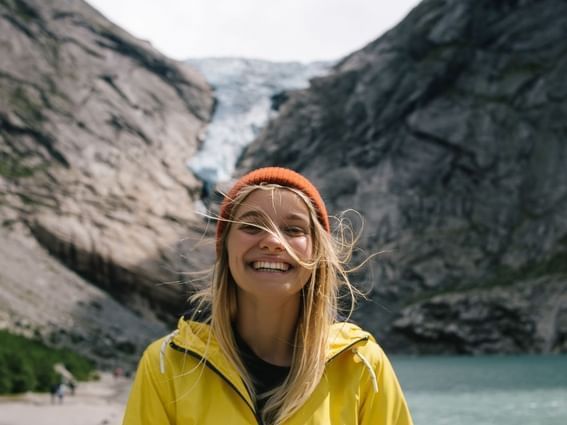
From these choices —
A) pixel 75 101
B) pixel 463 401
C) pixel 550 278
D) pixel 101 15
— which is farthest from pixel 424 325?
pixel 101 15

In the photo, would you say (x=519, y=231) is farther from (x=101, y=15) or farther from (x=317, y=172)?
(x=101, y=15)

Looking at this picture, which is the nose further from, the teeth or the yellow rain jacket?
the yellow rain jacket

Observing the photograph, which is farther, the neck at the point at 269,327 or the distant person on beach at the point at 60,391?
the distant person on beach at the point at 60,391

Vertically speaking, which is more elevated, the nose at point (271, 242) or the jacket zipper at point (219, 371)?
the nose at point (271, 242)

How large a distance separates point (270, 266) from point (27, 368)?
28074 mm

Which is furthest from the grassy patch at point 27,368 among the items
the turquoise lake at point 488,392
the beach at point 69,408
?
the turquoise lake at point 488,392

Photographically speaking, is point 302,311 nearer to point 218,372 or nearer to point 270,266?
point 270,266

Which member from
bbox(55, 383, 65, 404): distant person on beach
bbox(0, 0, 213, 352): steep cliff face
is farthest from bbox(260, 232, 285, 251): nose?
bbox(0, 0, 213, 352): steep cliff face

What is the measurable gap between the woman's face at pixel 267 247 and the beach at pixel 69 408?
62.4 feet

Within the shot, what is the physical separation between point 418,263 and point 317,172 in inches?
585

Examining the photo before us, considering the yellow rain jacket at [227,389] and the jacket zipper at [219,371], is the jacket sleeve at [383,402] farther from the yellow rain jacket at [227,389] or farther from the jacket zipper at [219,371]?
the jacket zipper at [219,371]

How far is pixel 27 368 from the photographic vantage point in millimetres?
28594

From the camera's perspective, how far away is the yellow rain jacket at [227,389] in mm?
2748

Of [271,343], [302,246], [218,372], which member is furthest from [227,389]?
[302,246]
